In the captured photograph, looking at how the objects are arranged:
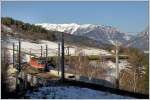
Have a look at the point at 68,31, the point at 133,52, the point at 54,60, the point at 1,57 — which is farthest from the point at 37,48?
the point at 1,57

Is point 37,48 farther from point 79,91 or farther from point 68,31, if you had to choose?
point 79,91

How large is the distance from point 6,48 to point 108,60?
2387mm

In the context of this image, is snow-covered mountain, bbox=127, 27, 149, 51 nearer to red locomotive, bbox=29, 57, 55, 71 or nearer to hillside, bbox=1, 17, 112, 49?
hillside, bbox=1, 17, 112, 49

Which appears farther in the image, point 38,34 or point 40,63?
point 38,34

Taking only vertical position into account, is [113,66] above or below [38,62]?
below

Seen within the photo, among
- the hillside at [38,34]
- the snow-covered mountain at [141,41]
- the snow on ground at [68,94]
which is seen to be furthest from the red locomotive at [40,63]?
the snow-covered mountain at [141,41]

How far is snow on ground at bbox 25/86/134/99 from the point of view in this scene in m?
4.38

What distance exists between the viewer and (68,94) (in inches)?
176

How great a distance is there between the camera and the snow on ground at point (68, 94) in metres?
4.38

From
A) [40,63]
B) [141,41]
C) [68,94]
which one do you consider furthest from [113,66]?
[68,94]

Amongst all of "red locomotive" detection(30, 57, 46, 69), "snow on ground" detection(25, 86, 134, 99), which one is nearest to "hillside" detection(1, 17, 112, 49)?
"red locomotive" detection(30, 57, 46, 69)

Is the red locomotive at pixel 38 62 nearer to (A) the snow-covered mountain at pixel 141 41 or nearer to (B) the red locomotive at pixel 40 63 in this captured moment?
(B) the red locomotive at pixel 40 63

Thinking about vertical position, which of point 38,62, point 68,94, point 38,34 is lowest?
point 68,94

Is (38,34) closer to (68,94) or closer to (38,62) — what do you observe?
(38,62)
